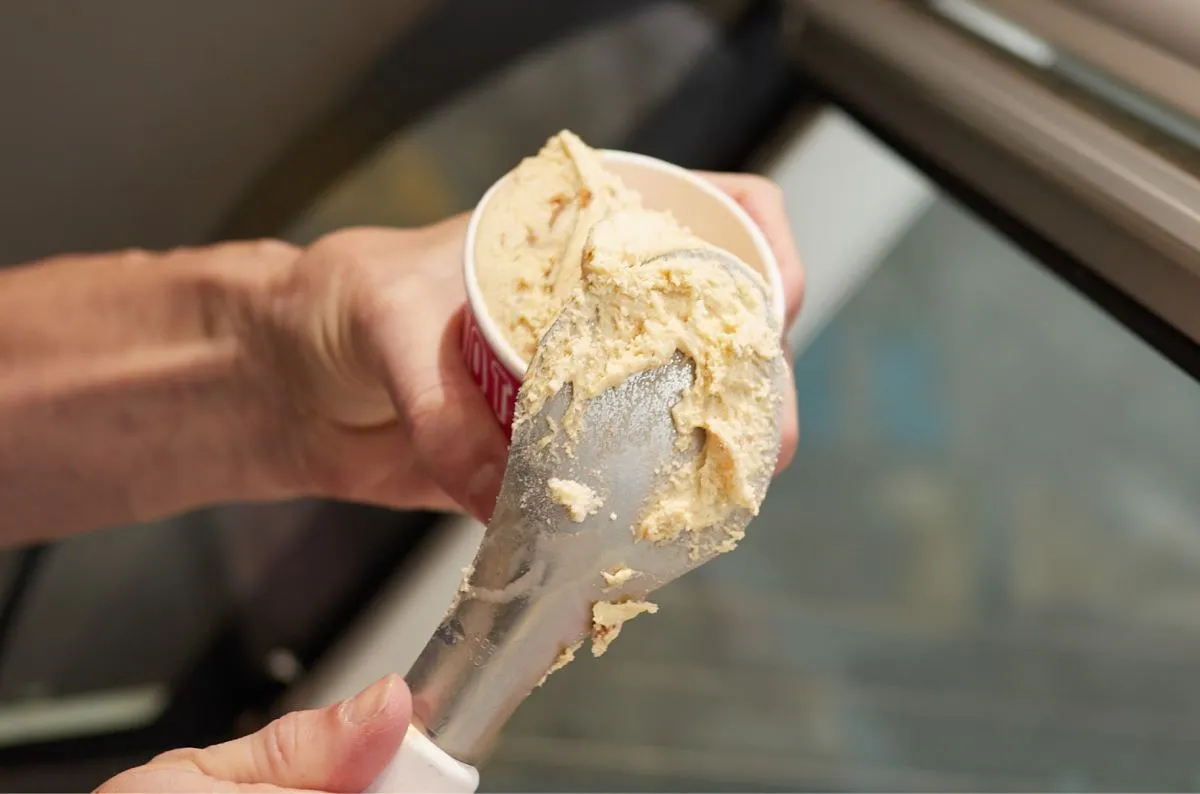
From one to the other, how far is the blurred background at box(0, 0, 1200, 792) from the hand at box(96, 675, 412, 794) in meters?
0.41

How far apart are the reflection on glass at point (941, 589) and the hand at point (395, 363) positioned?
0.42 m

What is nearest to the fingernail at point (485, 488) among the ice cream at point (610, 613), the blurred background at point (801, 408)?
the ice cream at point (610, 613)

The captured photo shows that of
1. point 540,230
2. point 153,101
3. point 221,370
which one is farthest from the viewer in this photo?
point 153,101

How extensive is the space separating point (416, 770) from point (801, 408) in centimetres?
86

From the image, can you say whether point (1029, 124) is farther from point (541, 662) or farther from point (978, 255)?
point (978, 255)

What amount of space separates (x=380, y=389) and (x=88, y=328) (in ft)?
0.76

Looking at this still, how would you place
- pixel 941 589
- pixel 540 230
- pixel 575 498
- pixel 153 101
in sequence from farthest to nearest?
pixel 941 589
pixel 153 101
pixel 540 230
pixel 575 498

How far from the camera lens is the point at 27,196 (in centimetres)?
80

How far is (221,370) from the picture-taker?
0.59 meters

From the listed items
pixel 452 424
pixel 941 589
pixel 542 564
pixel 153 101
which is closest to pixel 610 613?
pixel 542 564

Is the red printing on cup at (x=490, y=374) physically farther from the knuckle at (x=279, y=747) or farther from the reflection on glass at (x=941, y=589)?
the reflection on glass at (x=941, y=589)

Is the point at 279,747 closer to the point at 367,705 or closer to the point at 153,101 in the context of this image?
the point at 367,705

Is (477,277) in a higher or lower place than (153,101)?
higher

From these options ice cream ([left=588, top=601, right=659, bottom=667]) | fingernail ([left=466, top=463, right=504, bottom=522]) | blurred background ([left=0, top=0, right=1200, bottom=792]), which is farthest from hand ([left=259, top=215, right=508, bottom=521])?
blurred background ([left=0, top=0, right=1200, bottom=792])
